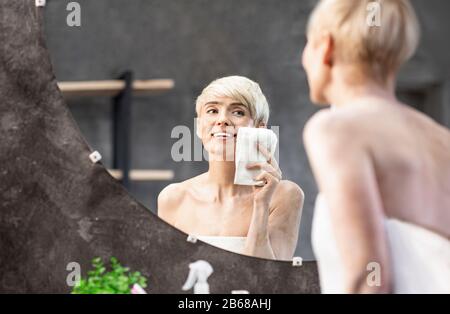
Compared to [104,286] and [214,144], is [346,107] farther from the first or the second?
[104,286]

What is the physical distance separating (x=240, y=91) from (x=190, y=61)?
0.08 metres

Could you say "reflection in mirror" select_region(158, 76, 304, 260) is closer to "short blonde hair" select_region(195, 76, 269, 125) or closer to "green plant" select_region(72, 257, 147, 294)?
"short blonde hair" select_region(195, 76, 269, 125)

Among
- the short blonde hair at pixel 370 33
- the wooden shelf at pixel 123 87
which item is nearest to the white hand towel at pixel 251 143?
the wooden shelf at pixel 123 87

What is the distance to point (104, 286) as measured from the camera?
1181mm

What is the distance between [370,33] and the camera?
0.77 metres

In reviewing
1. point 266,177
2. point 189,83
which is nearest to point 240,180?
point 266,177

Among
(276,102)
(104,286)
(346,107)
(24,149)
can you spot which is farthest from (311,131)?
(24,149)

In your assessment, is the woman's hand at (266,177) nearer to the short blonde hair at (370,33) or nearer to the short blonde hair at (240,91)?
the short blonde hair at (240,91)

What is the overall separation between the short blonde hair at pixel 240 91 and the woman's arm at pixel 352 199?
1.40ft

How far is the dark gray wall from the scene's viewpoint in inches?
46.1

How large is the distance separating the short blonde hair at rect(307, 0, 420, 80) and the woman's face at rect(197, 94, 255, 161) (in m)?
0.38

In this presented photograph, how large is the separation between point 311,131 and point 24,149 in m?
0.63

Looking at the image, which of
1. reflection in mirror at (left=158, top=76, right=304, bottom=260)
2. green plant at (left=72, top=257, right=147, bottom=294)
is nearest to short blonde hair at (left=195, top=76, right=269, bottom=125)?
reflection in mirror at (left=158, top=76, right=304, bottom=260)

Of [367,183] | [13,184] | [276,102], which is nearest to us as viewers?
[367,183]
